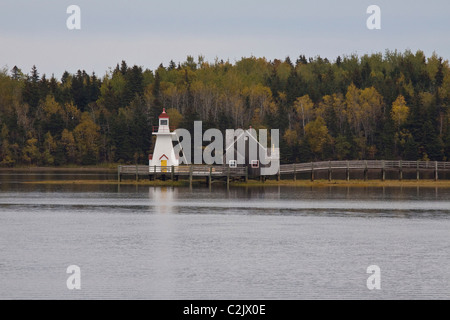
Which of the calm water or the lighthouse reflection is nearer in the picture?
the calm water

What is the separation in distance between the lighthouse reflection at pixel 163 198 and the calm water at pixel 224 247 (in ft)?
0.48

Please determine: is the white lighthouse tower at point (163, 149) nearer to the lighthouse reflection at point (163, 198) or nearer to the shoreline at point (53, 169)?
the lighthouse reflection at point (163, 198)

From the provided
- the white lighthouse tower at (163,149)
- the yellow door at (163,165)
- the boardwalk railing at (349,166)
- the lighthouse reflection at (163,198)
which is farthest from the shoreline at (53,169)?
the lighthouse reflection at (163,198)

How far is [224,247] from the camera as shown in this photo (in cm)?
3350

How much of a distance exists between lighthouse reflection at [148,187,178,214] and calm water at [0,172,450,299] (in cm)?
14

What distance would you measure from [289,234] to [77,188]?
36.8 m

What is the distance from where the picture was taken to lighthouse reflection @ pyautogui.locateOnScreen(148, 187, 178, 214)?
165 ft

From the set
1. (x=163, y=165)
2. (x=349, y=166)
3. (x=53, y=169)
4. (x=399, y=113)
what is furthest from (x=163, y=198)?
(x=53, y=169)

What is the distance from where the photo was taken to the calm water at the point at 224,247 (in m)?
25.3

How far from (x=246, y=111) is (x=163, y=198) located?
71857 mm

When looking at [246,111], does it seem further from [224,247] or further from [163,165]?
[224,247]

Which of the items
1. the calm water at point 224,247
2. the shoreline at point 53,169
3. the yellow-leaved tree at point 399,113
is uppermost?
the yellow-leaved tree at point 399,113

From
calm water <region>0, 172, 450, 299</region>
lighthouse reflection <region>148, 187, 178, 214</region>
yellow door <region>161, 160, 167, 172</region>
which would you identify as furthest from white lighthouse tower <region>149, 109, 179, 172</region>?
calm water <region>0, 172, 450, 299</region>

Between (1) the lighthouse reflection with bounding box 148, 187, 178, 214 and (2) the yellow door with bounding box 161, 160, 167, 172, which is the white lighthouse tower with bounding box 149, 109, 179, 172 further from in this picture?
(1) the lighthouse reflection with bounding box 148, 187, 178, 214
